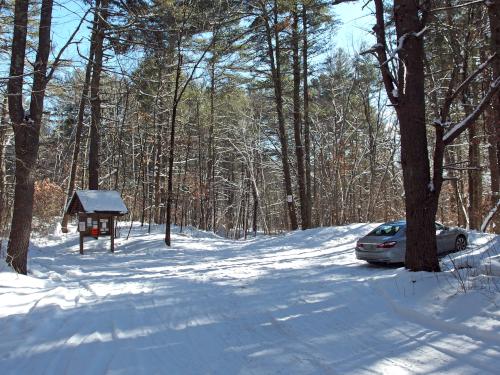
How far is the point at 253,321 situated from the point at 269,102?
28.8 meters

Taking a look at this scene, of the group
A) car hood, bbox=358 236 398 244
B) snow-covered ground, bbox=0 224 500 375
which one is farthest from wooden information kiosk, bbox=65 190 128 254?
car hood, bbox=358 236 398 244

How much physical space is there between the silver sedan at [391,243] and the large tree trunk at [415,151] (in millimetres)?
3134

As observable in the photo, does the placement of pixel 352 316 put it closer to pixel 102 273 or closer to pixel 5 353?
pixel 5 353

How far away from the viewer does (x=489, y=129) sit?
1405cm

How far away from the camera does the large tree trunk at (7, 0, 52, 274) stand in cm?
1033

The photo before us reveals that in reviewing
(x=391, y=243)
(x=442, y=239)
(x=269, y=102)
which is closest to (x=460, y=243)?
(x=442, y=239)

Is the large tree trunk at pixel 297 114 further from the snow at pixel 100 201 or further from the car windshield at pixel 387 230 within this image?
the car windshield at pixel 387 230

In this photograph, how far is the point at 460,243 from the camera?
1422cm

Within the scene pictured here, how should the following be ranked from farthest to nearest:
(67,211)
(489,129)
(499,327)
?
(67,211)
(489,129)
(499,327)

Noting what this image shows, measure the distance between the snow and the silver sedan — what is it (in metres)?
9.78

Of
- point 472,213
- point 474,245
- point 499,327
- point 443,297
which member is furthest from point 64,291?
point 472,213

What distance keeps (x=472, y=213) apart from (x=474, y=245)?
6440 mm

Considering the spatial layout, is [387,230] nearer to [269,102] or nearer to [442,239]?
[442,239]

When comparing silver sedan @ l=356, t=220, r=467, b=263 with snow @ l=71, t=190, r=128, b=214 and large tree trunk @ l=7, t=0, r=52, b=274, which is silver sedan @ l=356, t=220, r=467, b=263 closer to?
large tree trunk @ l=7, t=0, r=52, b=274
